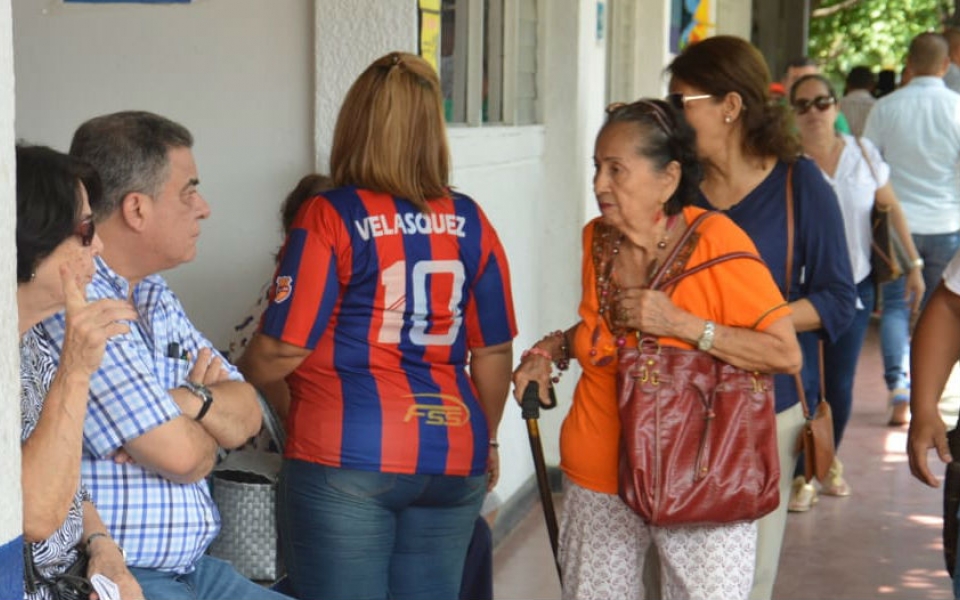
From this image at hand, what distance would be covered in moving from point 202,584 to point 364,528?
0.50m

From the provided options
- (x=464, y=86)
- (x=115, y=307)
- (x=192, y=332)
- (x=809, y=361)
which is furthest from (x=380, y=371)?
(x=464, y=86)

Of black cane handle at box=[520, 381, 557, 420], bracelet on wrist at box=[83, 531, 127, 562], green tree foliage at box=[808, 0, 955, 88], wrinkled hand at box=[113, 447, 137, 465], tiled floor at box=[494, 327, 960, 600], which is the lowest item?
tiled floor at box=[494, 327, 960, 600]

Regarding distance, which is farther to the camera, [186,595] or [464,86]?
[464,86]

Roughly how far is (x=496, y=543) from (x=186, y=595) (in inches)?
126

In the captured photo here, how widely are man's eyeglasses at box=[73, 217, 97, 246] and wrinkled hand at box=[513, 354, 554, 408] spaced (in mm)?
1271

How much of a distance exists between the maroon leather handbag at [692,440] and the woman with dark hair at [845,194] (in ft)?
10.9

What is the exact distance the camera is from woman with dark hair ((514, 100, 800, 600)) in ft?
11.0

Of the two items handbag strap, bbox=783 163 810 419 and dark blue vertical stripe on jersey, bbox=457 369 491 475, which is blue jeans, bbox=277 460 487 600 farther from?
handbag strap, bbox=783 163 810 419

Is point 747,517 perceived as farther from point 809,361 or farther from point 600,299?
point 809,361

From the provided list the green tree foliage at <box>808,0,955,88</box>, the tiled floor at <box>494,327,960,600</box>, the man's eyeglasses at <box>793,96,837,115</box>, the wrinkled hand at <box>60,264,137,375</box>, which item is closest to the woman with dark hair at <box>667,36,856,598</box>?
the wrinkled hand at <box>60,264,137,375</box>

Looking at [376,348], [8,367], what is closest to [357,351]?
[376,348]

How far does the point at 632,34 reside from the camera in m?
8.67

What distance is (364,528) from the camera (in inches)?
136

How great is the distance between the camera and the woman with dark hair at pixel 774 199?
3816 millimetres
